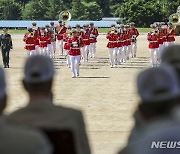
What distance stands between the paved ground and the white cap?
435 centimetres

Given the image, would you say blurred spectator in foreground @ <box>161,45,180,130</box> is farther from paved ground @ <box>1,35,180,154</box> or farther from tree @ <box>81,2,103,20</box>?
tree @ <box>81,2,103,20</box>

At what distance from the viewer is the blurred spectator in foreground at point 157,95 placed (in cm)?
298

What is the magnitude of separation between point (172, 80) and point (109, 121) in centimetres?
849

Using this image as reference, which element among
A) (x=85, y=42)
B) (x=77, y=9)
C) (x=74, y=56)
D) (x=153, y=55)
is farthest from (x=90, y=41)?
(x=77, y=9)

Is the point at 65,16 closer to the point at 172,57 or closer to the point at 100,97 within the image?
the point at 100,97

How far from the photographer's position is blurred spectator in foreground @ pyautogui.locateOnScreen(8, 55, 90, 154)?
379 centimetres

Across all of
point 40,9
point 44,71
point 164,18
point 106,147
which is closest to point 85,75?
point 106,147

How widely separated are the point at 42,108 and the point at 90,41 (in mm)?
23090

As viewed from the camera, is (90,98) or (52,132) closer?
(52,132)

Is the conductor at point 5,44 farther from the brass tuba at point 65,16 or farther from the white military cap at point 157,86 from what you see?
the white military cap at point 157,86

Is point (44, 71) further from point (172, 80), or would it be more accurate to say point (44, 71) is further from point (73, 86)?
point (73, 86)

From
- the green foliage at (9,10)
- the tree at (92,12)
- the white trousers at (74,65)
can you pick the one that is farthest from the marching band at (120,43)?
the green foliage at (9,10)

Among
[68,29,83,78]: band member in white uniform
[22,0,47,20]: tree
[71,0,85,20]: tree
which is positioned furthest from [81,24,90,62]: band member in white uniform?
[22,0,47,20]: tree

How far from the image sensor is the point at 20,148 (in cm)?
308
